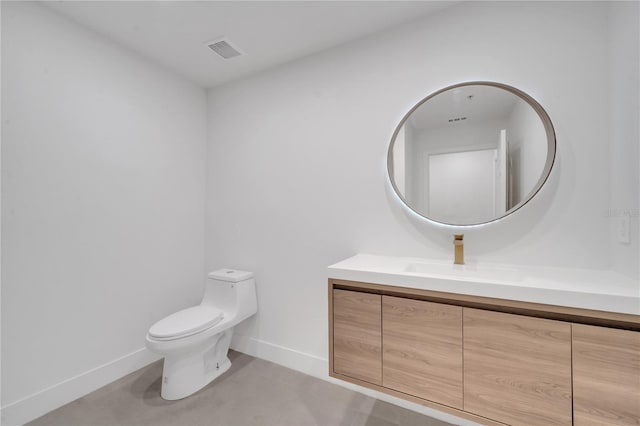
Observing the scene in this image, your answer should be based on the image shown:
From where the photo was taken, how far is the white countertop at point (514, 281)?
95 cm

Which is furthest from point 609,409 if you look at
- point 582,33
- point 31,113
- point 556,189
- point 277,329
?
point 31,113

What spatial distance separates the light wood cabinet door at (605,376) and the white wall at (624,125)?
17.9 inches

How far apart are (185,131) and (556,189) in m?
2.68

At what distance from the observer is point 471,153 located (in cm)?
160

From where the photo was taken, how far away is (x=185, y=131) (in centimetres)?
245

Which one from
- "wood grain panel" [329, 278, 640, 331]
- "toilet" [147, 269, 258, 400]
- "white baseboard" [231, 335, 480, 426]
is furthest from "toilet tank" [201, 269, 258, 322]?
"wood grain panel" [329, 278, 640, 331]

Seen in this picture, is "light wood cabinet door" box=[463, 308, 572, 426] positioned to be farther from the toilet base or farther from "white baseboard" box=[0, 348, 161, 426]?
"white baseboard" box=[0, 348, 161, 426]

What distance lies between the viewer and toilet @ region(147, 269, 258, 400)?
1693 millimetres

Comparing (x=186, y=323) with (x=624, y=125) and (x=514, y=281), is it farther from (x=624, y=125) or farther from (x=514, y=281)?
(x=624, y=125)

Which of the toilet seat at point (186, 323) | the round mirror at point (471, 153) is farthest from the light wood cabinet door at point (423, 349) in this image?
the toilet seat at point (186, 323)

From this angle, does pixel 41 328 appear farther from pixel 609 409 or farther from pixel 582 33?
pixel 582 33

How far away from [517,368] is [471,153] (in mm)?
1093

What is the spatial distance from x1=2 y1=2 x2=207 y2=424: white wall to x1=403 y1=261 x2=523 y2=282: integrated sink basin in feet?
6.43

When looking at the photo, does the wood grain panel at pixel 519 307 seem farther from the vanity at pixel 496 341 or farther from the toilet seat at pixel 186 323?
the toilet seat at pixel 186 323
